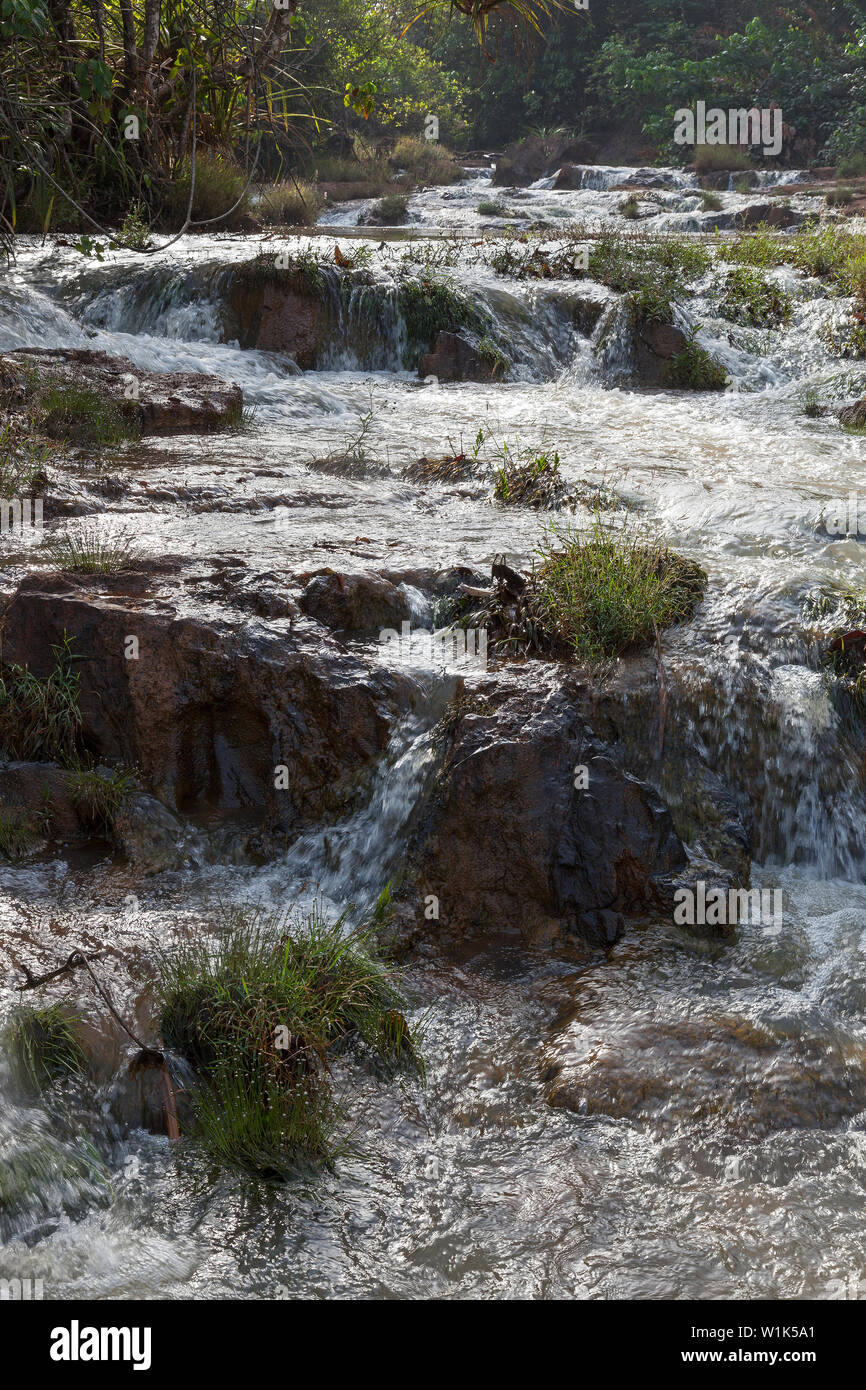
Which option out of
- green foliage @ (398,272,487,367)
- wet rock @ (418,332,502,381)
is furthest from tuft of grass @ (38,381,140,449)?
green foliage @ (398,272,487,367)

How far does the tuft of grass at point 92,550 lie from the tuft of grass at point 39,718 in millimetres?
787

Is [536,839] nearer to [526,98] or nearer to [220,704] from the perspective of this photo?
[220,704]

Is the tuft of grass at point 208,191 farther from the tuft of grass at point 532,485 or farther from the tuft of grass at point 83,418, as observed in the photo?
the tuft of grass at point 532,485

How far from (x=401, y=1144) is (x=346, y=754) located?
1.87 meters

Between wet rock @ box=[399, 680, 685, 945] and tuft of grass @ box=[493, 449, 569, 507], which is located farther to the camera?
tuft of grass @ box=[493, 449, 569, 507]

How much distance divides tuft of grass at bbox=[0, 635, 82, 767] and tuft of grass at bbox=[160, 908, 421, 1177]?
1360 mm

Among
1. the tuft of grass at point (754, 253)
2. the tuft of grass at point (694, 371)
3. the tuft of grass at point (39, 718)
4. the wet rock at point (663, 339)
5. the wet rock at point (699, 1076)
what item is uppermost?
the tuft of grass at point (754, 253)

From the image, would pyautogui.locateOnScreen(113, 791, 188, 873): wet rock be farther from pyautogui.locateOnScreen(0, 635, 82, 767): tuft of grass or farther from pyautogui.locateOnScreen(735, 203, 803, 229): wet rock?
pyautogui.locateOnScreen(735, 203, 803, 229): wet rock

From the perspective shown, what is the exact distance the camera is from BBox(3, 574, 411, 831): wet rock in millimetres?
4734

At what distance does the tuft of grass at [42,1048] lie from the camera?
3164mm

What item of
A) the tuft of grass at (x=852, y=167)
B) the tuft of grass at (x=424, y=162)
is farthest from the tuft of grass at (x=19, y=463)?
the tuft of grass at (x=424, y=162)

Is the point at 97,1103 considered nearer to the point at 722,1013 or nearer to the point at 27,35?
the point at 722,1013

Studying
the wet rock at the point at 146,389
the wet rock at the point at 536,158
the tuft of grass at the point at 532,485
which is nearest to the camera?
the tuft of grass at the point at 532,485

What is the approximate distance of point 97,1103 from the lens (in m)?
3.20
